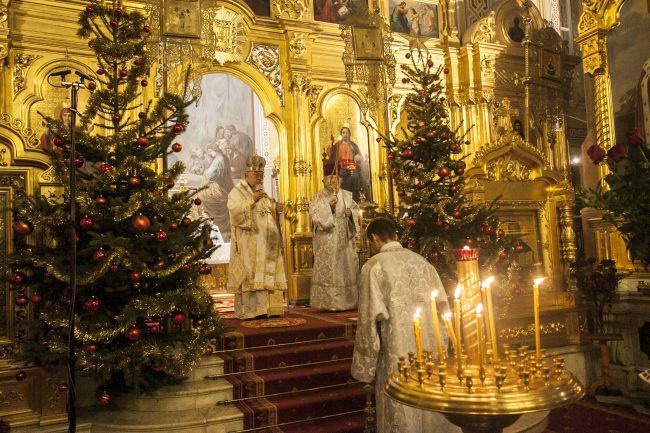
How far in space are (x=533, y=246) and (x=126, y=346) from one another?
5.18 metres

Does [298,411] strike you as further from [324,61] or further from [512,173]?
[324,61]

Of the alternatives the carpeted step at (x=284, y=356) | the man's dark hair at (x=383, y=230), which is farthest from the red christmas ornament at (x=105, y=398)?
the man's dark hair at (x=383, y=230)

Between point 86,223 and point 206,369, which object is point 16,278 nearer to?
point 86,223

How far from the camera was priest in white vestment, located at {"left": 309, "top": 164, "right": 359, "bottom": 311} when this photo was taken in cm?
898

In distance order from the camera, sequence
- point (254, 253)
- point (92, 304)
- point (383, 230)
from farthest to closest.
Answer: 1. point (254, 253)
2. point (92, 304)
3. point (383, 230)

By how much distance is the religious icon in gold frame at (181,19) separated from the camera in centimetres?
935

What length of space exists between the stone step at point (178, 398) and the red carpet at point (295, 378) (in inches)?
7.9

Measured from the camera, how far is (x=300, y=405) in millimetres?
5414

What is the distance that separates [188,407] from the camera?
17.2 ft

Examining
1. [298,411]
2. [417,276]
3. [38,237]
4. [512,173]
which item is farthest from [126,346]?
[512,173]

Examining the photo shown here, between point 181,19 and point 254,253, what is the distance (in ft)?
14.5

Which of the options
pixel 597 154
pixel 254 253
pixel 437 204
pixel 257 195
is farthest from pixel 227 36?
pixel 597 154

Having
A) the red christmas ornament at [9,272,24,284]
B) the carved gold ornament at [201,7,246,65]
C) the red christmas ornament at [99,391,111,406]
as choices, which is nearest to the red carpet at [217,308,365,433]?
the red christmas ornament at [99,391,111,406]

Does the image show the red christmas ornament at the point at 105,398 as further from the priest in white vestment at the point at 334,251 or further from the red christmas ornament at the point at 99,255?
the priest in white vestment at the point at 334,251
